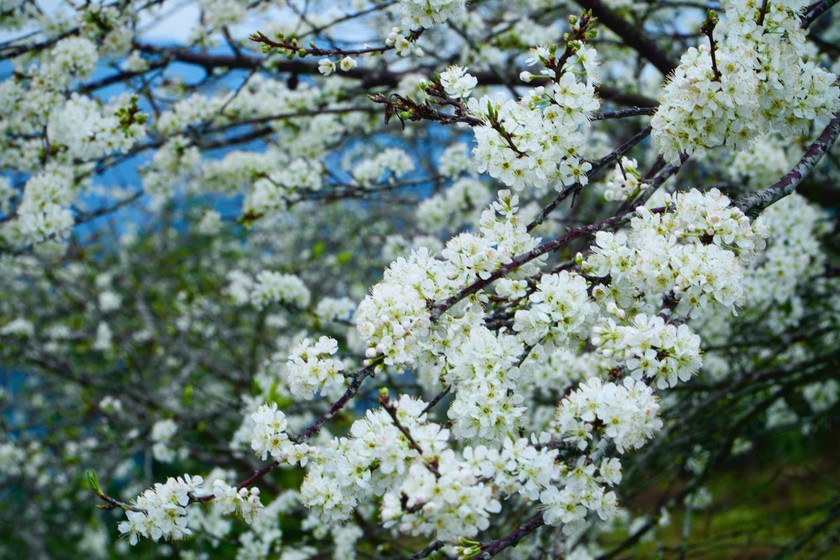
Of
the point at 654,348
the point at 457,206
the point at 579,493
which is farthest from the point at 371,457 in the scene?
the point at 457,206

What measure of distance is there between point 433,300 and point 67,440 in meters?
6.20

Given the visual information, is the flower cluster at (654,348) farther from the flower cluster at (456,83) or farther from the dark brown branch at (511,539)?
the flower cluster at (456,83)

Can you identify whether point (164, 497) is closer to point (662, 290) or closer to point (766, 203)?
point (662, 290)

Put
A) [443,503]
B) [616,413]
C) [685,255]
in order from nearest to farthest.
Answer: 1. [443,503]
2. [616,413]
3. [685,255]

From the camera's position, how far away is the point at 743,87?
2031 millimetres

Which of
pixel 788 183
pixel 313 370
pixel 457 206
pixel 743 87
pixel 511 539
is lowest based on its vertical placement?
pixel 511 539

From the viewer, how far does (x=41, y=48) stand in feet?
12.3

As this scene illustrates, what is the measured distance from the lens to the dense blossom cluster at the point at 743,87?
2049mm

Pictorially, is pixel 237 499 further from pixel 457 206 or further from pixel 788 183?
pixel 457 206

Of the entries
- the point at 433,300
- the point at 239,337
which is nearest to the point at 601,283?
the point at 433,300

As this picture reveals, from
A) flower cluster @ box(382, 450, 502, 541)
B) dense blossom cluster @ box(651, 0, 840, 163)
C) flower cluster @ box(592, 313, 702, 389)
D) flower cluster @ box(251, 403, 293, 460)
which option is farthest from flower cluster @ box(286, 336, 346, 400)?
dense blossom cluster @ box(651, 0, 840, 163)

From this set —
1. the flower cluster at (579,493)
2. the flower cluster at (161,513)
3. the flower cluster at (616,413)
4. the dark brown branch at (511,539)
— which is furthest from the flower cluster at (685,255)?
the flower cluster at (161,513)

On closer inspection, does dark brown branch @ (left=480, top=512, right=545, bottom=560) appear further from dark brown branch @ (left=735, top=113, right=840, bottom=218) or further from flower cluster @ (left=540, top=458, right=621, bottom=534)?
dark brown branch @ (left=735, top=113, right=840, bottom=218)

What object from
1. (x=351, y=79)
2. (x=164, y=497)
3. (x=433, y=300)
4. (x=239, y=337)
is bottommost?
(x=164, y=497)
